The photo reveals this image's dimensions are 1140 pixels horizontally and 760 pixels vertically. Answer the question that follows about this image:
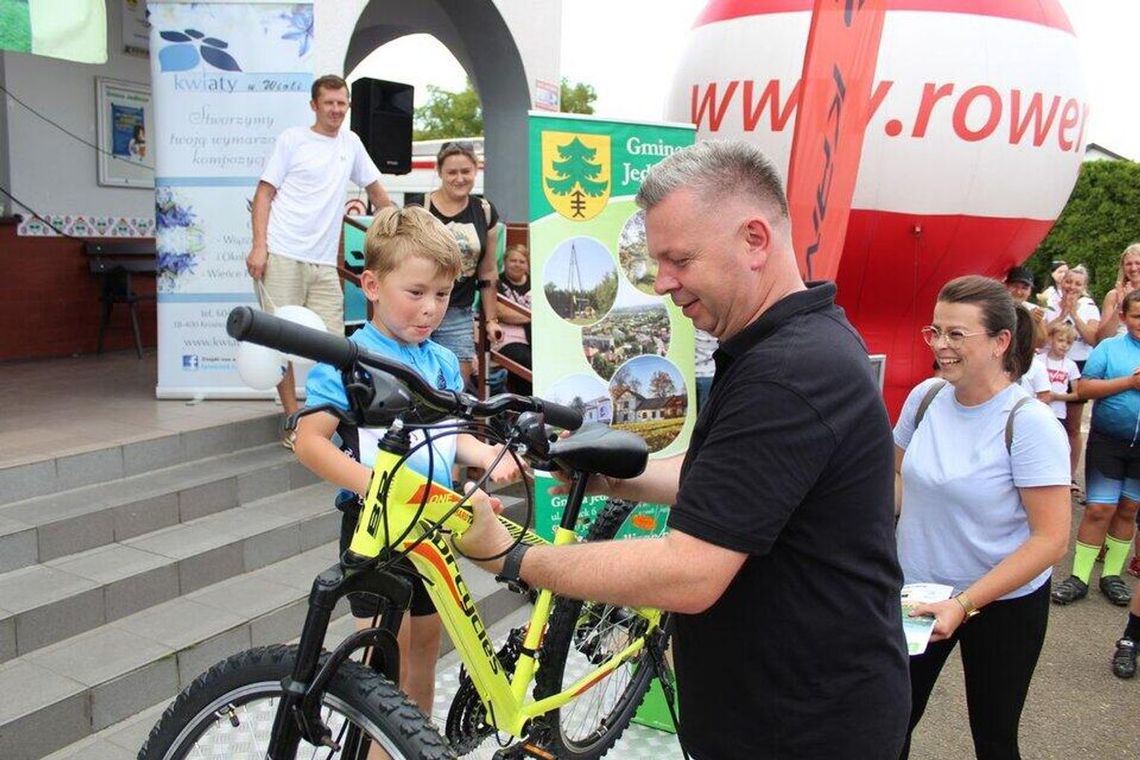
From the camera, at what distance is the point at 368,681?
1.67m

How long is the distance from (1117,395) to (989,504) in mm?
3441

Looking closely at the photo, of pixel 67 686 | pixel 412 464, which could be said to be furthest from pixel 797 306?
pixel 67 686

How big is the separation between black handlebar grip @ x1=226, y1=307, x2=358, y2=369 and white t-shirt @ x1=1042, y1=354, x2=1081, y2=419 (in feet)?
21.1

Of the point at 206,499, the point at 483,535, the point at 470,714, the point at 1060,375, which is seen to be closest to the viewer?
the point at 483,535

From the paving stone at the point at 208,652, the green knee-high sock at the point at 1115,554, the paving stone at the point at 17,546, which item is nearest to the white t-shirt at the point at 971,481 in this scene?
the paving stone at the point at 208,652

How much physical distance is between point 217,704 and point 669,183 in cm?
126

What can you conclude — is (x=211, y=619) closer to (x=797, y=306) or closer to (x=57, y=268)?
(x=797, y=306)

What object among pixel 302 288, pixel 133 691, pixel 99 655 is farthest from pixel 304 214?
pixel 133 691

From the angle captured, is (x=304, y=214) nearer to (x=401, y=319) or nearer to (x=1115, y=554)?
(x=401, y=319)

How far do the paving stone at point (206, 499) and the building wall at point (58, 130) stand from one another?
428 centimetres

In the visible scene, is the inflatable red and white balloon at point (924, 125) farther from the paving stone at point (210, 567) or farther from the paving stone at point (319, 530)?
the paving stone at point (210, 567)

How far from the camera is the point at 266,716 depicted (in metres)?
1.67

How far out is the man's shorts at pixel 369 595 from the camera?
6.23 ft

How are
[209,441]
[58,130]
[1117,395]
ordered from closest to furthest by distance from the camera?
1. [209,441]
2. [1117,395]
3. [58,130]
